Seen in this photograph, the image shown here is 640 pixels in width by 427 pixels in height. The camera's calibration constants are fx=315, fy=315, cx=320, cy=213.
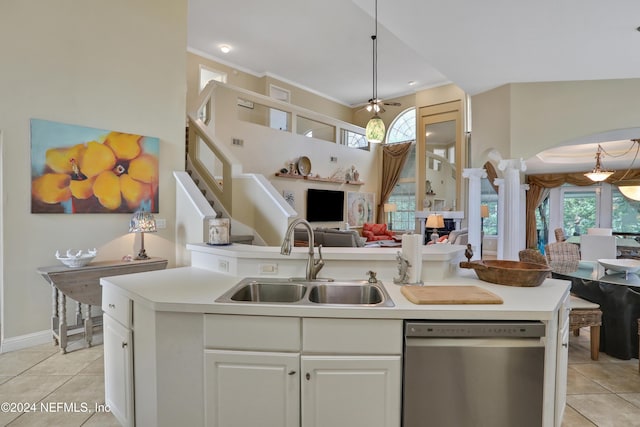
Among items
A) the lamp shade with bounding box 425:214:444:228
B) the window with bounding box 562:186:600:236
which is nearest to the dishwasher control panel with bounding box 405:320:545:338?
the lamp shade with bounding box 425:214:444:228

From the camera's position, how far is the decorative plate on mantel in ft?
25.6

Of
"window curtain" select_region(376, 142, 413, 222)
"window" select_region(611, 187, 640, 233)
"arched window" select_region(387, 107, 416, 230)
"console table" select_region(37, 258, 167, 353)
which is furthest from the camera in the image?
"arched window" select_region(387, 107, 416, 230)

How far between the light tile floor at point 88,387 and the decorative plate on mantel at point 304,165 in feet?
18.3

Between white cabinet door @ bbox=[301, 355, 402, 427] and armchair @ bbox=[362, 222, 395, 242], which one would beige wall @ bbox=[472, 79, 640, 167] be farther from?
armchair @ bbox=[362, 222, 395, 242]

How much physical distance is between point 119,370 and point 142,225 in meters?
2.01

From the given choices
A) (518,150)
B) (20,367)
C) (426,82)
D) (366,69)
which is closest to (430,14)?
(518,150)

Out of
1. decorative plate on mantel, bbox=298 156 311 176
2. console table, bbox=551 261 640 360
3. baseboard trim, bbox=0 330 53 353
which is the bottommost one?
baseboard trim, bbox=0 330 53 353

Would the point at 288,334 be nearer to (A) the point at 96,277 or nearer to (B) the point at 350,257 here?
(B) the point at 350,257

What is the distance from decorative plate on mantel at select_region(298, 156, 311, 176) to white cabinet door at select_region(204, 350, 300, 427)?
21.6 feet

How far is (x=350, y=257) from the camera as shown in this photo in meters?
1.99

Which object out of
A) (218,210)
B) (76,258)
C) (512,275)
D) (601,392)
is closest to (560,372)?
(512,275)

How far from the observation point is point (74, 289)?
9.36 feet

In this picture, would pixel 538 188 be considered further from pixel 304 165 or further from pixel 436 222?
pixel 304 165

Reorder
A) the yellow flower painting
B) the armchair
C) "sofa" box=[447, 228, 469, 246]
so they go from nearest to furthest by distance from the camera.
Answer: the yellow flower painting → "sofa" box=[447, 228, 469, 246] → the armchair
